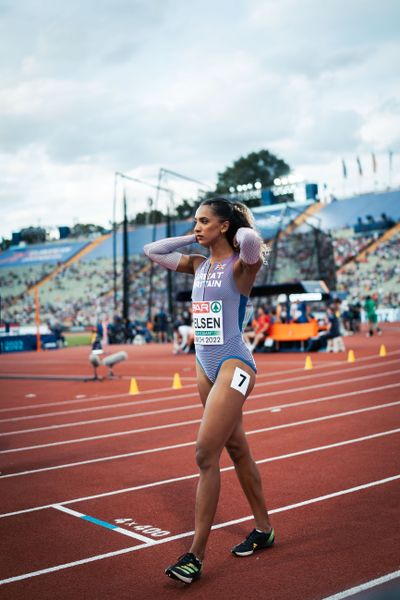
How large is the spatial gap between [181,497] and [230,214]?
2629 millimetres

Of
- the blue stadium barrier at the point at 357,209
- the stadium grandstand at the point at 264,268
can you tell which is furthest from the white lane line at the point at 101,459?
the blue stadium barrier at the point at 357,209

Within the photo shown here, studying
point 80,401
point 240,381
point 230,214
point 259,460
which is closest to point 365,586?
point 240,381

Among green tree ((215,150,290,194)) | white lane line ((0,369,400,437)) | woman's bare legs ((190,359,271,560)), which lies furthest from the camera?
green tree ((215,150,290,194))

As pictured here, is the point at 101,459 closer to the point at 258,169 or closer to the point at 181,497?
the point at 181,497

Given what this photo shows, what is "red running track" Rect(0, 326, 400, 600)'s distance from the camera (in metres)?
3.89

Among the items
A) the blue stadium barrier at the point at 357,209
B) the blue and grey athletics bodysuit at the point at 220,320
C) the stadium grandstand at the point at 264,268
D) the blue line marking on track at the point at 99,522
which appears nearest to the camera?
the blue and grey athletics bodysuit at the point at 220,320

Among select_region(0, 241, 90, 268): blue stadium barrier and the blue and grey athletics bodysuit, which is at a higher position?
select_region(0, 241, 90, 268): blue stadium barrier

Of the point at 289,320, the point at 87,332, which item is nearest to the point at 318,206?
the point at 87,332

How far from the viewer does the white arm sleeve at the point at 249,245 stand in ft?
12.7

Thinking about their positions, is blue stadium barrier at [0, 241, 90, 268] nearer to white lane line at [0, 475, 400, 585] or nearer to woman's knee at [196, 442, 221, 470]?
white lane line at [0, 475, 400, 585]

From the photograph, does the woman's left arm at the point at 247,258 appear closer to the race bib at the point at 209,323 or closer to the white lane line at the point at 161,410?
the race bib at the point at 209,323

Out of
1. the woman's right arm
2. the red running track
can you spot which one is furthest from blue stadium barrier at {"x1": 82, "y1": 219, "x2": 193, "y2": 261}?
the woman's right arm

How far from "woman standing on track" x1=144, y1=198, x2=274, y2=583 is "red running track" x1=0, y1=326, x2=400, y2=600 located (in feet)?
0.84

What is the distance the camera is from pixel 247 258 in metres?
3.93
